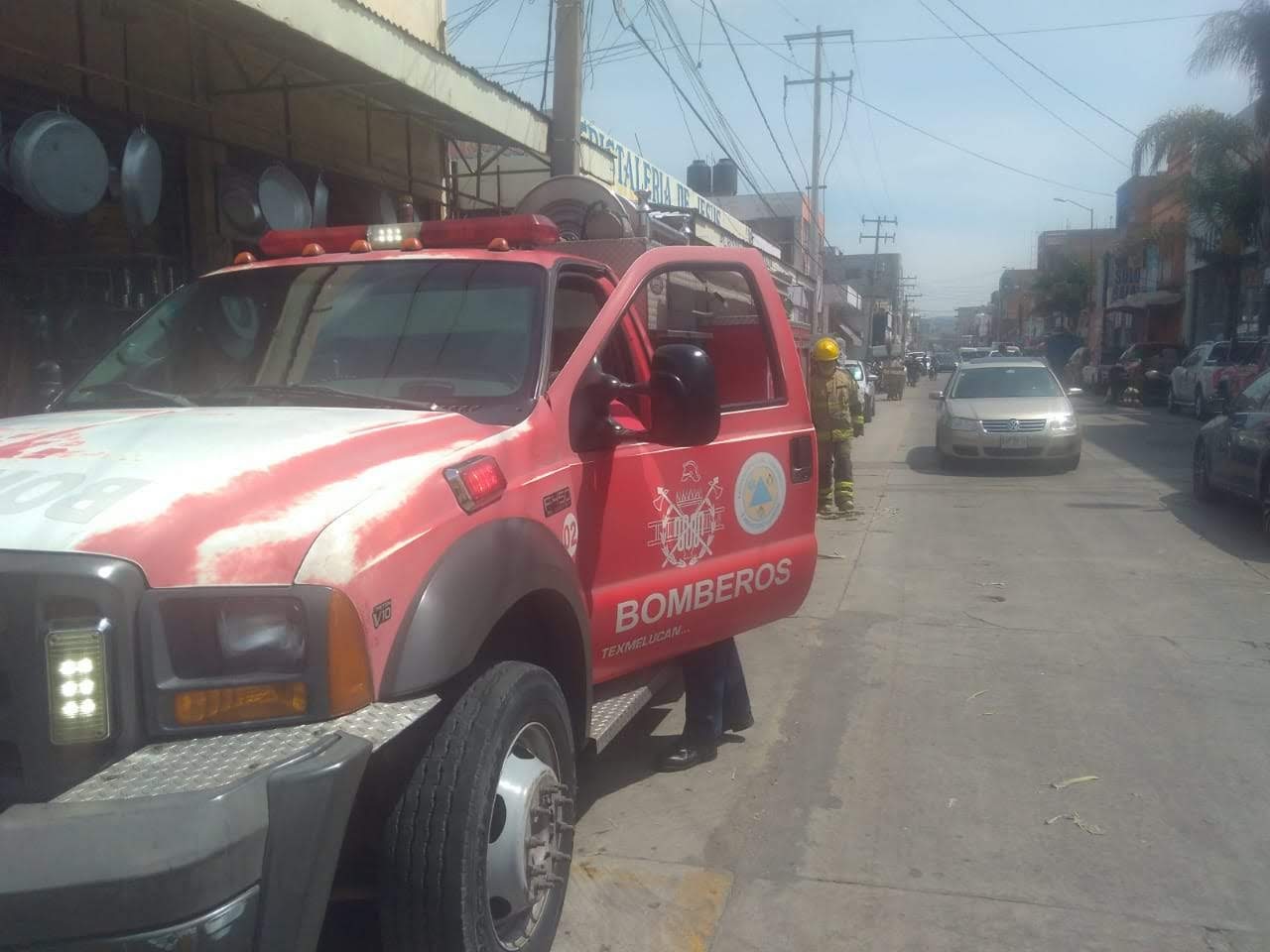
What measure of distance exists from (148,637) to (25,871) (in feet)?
1.51

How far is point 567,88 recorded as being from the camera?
1013cm

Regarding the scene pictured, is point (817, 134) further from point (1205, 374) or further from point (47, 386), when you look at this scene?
point (47, 386)

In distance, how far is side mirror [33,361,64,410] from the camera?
4.10m

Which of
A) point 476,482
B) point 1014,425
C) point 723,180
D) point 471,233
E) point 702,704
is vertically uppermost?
point 723,180

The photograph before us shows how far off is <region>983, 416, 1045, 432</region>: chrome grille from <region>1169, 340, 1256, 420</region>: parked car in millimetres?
10102

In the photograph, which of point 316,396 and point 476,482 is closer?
point 476,482

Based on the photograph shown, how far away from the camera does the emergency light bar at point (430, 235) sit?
4172mm

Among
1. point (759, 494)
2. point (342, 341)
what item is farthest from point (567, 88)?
point (342, 341)

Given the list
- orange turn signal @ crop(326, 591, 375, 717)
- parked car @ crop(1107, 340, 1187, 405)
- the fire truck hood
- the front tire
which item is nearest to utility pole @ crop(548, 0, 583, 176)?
the fire truck hood

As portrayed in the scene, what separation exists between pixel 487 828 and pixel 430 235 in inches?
98.9

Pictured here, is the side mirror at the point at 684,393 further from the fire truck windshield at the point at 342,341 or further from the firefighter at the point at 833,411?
the firefighter at the point at 833,411

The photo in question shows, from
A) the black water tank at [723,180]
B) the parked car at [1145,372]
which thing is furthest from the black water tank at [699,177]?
the parked car at [1145,372]

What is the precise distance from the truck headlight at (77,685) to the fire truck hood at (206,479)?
0.54 ft

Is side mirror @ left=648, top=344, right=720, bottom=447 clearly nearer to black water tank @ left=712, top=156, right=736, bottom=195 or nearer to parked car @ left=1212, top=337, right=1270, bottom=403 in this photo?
parked car @ left=1212, top=337, right=1270, bottom=403
